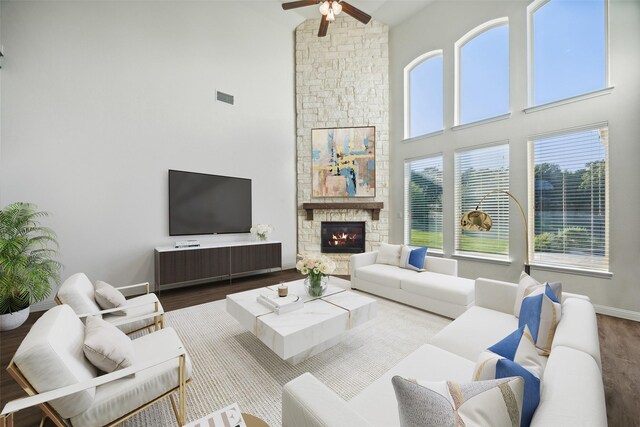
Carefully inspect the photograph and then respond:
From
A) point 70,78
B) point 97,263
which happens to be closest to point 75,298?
point 97,263

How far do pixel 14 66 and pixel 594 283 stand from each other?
308 inches

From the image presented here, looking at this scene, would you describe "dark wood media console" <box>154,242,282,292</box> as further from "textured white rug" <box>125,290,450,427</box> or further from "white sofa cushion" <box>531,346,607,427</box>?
"white sofa cushion" <box>531,346,607,427</box>

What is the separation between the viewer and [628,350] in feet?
7.69

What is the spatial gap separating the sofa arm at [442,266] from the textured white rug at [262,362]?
736 millimetres

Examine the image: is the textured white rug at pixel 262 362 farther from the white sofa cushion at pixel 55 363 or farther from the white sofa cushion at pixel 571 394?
the white sofa cushion at pixel 571 394

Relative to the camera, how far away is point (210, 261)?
4.20 m

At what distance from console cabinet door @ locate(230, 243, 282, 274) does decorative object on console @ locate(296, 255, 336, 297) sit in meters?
2.29

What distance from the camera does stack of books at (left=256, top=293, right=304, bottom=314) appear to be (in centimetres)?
220

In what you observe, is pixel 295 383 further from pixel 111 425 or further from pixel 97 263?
pixel 97 263

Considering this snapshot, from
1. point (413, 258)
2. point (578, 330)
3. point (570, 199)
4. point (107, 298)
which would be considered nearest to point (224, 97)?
point (107, 298)

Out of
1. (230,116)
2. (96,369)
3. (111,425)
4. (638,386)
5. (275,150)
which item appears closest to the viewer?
(111,425)

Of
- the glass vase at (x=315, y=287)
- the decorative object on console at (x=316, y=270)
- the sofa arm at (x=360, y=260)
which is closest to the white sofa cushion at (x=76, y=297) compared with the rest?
the decorative object on console at (x=316, y=270)

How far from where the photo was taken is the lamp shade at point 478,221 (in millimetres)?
2867

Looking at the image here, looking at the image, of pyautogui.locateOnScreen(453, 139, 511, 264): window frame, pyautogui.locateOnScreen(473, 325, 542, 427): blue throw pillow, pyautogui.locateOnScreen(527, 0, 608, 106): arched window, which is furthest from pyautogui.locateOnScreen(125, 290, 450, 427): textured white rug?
pyautogui.locateOnScreen(527, 0, 608, 106): arched window
